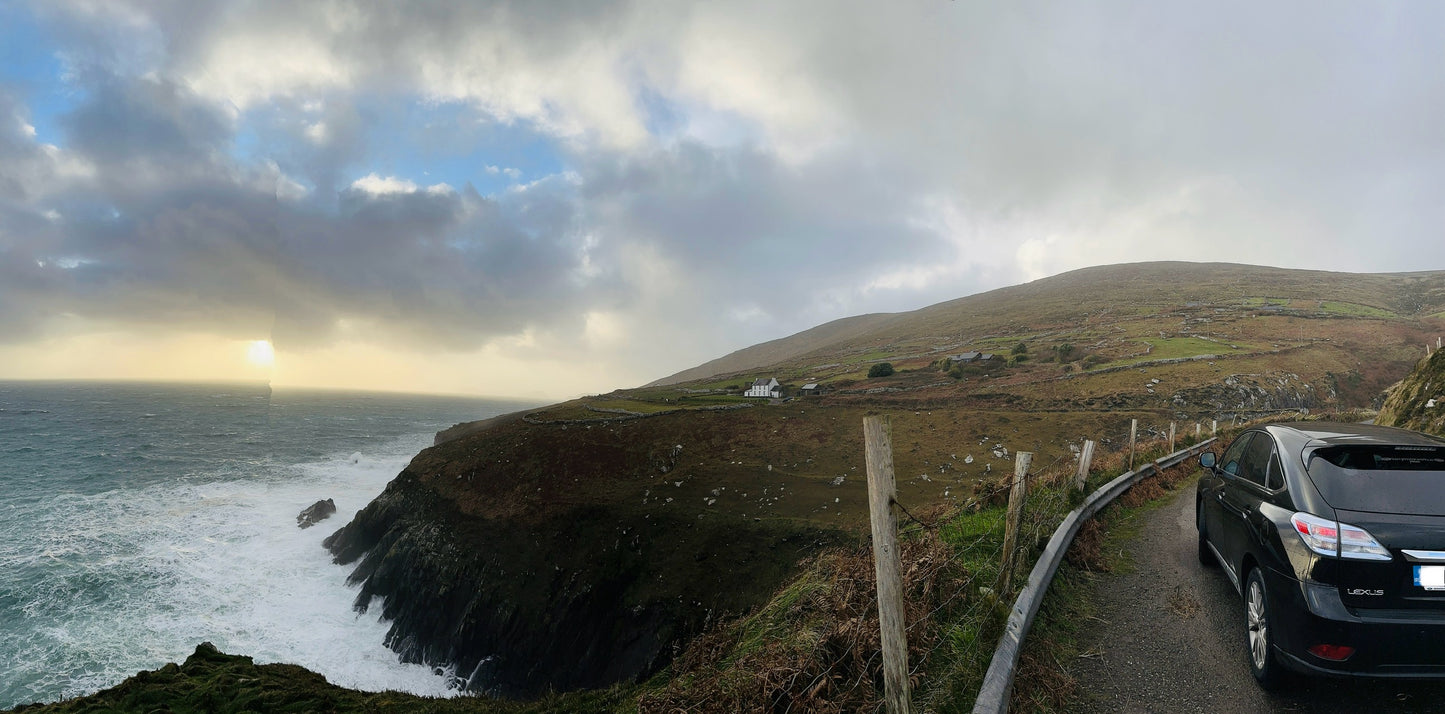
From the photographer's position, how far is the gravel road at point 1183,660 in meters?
4.13

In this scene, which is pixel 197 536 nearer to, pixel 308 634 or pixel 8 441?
pixel 308 634

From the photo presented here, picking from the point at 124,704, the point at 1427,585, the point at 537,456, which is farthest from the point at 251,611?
the point at 1427,585

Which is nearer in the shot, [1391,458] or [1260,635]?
[1391,458]

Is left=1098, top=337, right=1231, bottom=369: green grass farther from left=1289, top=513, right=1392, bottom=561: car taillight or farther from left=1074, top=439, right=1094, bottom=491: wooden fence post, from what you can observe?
left=1289, top=513, right=1392, bottom=561: car taillight

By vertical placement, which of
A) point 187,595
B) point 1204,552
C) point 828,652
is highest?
point 828,652

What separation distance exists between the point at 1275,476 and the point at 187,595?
39233 millimetres

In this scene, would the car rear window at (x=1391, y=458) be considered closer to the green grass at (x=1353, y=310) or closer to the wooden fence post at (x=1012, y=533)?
the wooden fence post at (x=1012, y=533)

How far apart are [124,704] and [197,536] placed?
3381 centimetres

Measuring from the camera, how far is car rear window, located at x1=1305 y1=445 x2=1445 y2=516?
12.7 ft

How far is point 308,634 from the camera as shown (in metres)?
23.1

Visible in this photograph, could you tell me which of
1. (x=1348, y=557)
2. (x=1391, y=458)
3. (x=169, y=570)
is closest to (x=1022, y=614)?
(x=1348, y=557)

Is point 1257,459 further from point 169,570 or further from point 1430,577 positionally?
point 169,570

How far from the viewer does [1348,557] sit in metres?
3.71

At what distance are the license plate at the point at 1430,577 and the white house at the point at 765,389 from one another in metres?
58.7
